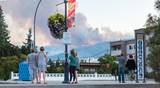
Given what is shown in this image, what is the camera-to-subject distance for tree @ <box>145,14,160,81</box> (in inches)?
902

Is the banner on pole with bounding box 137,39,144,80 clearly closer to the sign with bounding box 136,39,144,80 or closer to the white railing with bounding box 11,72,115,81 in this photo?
the sign with bounding box 136,39,144,80

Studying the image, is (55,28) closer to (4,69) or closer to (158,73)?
(4,69)

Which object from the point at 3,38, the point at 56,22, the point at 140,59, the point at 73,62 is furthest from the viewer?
the point at 3,38

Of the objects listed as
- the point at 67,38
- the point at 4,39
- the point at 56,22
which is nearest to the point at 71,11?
the point at 67,38

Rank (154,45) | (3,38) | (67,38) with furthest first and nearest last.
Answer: (3,38) < (67,38) < (154,45)

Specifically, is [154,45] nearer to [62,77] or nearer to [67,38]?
[67,38]

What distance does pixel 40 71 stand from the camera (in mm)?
27344

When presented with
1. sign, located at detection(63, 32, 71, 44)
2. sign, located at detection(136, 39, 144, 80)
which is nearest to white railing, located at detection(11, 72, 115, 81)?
sign, located at detection(136, 39, 144, 80)

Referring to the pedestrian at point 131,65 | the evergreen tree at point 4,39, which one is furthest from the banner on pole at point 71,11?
the evergreen tree at point 4,39

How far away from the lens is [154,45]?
23156 mm

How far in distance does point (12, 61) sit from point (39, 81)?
4862 centimetres

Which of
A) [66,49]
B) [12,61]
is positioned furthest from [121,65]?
[12,61]

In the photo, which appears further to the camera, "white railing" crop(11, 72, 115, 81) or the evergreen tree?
the evergreen tree

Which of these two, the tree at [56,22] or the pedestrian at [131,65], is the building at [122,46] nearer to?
the tree at [56,22]
